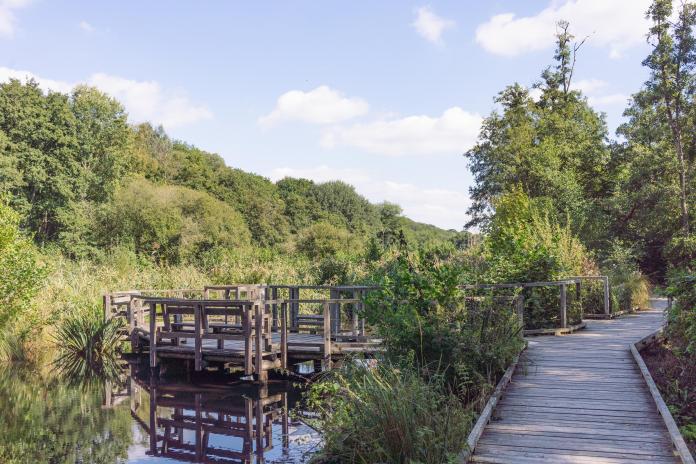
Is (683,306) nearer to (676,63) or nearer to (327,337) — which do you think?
(327,337)

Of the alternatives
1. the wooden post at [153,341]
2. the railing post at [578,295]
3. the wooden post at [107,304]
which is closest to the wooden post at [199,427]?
the wooden post at [153,341]

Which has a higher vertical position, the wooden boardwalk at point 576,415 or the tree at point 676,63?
the tree at point 676,63

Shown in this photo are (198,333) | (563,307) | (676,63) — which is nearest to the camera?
(563,307)

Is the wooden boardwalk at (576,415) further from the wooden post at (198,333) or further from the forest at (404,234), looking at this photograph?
the wooden post at (198,333)

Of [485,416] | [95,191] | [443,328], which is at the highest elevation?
[95,191]

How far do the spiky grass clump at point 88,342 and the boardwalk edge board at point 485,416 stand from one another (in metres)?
8.62

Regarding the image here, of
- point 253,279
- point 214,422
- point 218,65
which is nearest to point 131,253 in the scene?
point 253,279

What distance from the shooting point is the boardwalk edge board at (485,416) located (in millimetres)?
4828

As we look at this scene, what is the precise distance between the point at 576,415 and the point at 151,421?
5.86 m

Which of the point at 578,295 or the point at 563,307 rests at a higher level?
the point at 578,295

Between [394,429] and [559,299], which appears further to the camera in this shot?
[559,299]

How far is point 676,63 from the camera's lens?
2292 centimetres

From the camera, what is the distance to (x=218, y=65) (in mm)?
16734

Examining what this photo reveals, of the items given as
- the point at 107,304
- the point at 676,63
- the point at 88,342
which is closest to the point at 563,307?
the point at 107,304
